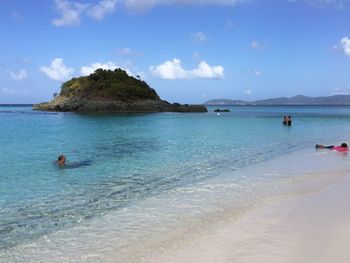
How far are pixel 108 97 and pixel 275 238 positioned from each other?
405ft

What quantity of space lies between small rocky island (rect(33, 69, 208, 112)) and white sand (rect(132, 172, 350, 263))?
116 m

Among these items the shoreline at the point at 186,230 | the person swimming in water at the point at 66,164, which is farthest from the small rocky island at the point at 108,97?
the shoreline at the point at 186,230

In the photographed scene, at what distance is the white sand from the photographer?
26.3ft

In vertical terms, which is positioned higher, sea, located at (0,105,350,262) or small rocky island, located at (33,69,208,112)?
small rocky island, located at (33,69,208,112)

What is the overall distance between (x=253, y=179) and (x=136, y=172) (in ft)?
19.5

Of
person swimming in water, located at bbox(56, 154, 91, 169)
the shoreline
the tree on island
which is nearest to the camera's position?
the shoreline

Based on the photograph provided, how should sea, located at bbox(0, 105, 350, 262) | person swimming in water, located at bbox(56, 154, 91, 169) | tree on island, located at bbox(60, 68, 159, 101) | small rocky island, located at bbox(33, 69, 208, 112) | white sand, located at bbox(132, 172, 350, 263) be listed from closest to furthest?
white sand, located at bbox(132, 172, 350, 263) → sea, located at bbox(0, 105, 350, 262) → person swimming in water, located at bbox(56, 154, 91, 169) → small rocky island, located at bbox(33, 69, 208, 112) → tree on island, located at bbox(60, 68, 159, 101)

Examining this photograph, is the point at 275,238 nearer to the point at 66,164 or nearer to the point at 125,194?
the point at 125,194

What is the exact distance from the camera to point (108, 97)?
129 meters

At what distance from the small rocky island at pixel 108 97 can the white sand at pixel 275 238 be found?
115636 mm

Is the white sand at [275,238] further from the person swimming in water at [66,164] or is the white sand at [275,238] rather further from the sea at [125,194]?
the person swimming in water at [66,164]

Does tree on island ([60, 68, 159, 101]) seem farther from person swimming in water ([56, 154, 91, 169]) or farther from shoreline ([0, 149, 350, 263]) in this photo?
shoreline ([0, 149, 350, 263])

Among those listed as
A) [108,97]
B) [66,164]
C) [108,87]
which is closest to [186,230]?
[66,164]

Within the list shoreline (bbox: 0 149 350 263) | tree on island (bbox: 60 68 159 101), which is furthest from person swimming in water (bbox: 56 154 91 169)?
tree on island (bbox: 60 68 159 101)
